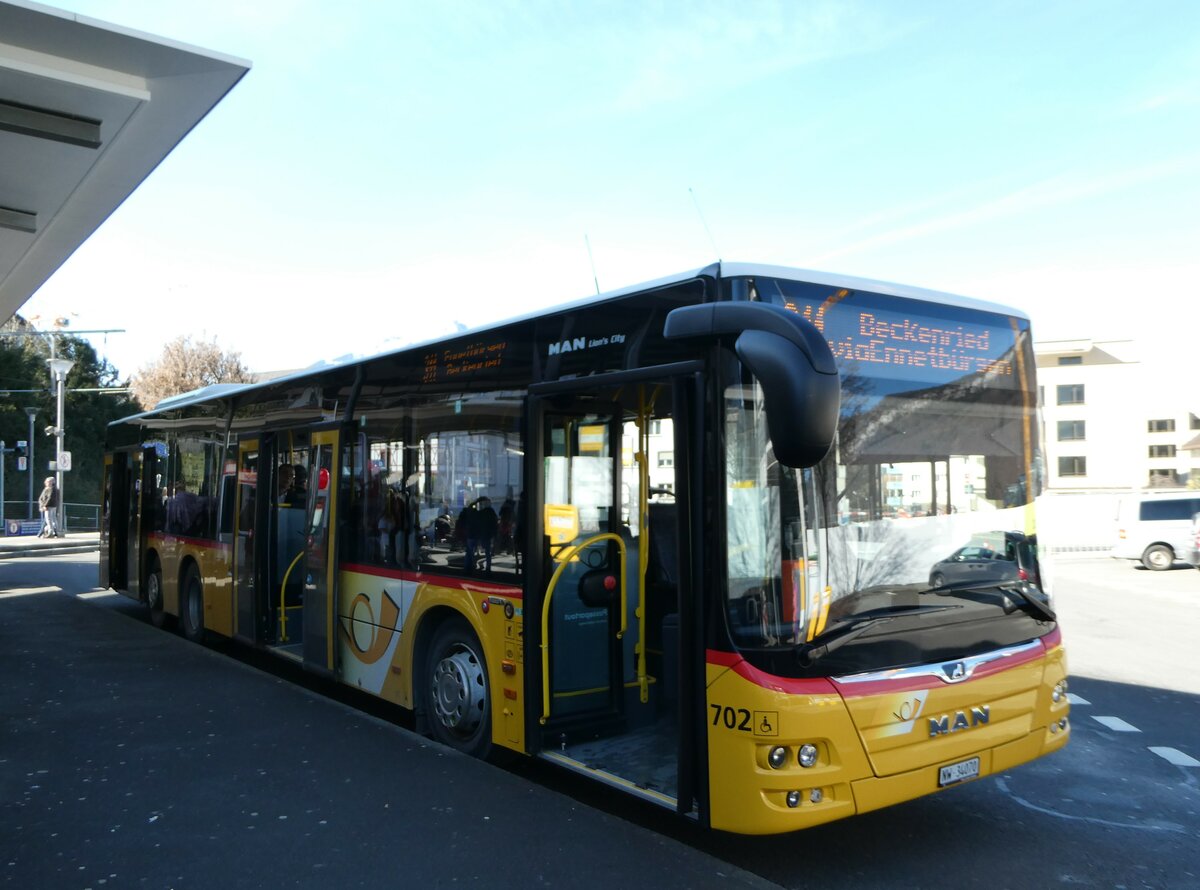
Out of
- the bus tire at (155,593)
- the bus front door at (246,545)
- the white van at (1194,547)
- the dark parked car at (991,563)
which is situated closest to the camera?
the dark parked car at (991,563)

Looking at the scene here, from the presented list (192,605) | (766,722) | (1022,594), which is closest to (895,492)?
(1022,594)

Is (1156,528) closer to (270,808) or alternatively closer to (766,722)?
(766,722)

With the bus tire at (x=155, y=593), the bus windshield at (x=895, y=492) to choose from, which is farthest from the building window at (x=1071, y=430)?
the bus windshield at (x=895, y=492)

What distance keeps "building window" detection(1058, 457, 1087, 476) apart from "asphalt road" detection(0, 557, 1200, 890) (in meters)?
56.8

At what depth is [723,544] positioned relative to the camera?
4.46 m

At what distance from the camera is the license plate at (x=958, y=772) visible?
4688 millimetres

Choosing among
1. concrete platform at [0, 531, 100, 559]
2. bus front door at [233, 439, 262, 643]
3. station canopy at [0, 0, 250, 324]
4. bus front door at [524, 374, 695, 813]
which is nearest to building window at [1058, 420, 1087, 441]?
concrete platform at [0, 531, 100, 559]

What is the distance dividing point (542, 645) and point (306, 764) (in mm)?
1775

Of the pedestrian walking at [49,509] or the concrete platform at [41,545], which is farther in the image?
the pedestrian walking at [49,509]

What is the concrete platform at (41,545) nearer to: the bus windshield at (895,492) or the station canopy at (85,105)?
the station canopy at (85,105)

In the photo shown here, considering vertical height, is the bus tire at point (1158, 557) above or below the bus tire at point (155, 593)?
below

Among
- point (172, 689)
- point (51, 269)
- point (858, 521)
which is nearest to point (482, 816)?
point (858, 521)

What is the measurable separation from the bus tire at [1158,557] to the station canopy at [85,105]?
2335 cm

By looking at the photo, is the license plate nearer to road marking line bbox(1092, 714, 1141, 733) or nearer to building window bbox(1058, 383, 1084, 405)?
road marking line bbox(1092, 714, 1141, 733)
